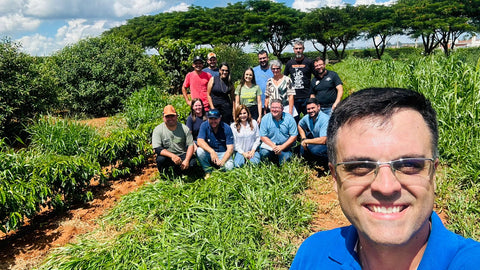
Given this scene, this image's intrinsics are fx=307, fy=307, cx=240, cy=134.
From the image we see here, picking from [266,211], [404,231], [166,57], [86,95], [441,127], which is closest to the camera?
[404,231]

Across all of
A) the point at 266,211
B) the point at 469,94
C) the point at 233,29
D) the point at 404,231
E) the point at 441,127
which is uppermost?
the point at 233,29

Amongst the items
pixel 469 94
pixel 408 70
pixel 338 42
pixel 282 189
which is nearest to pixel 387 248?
pixel 282 189

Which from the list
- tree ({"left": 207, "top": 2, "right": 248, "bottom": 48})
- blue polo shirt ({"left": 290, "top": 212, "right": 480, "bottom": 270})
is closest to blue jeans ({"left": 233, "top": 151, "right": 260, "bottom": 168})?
blue polo shirt ({"left": 290, "top": 212, "right": 480, "bottom": 270})

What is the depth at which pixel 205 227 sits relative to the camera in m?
3.10

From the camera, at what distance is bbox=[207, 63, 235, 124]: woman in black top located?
5.50m

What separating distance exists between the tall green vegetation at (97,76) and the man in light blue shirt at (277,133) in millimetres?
5606

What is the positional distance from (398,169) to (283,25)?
38.9 m

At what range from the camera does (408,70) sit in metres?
6.62

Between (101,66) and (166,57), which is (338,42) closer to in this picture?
(166,57)

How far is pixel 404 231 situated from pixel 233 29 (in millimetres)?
37432

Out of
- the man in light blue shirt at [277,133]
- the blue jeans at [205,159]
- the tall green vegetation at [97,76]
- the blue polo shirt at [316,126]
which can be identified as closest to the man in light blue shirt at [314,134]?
the blue polo shirt at [316,126]

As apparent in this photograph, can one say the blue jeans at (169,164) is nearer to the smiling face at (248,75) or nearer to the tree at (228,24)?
the smiling face at (248,75)

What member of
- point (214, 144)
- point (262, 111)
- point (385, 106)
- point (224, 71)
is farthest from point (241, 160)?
point (385, 106)

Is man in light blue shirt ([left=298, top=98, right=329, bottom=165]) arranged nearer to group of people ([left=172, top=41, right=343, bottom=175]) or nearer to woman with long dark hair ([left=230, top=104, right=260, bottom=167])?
group of people ([left=172, top=41, right=343, bottom=175])
